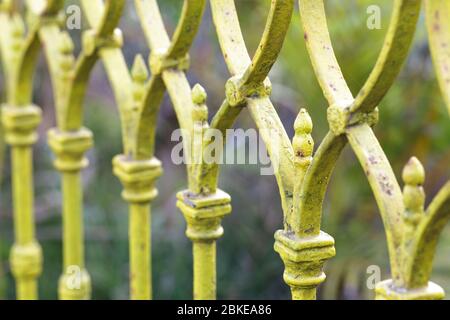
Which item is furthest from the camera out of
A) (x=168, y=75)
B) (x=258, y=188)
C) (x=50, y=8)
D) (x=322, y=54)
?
(x=258, y=188)

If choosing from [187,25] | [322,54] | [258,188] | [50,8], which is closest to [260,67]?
[322,54]

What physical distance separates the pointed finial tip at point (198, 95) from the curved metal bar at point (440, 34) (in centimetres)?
57

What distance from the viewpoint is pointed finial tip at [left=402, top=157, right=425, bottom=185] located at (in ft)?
3.32

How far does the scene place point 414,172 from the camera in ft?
3.32

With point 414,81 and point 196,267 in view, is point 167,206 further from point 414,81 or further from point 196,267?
point 196,267

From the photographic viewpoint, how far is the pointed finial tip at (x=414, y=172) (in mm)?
1011

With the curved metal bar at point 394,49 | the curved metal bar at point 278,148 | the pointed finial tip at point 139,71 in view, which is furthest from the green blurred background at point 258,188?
the curved metal bar at point 394,49

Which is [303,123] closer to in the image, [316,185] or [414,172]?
[316,185]

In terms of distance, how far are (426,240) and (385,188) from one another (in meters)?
0.10

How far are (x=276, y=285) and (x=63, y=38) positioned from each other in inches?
71.3

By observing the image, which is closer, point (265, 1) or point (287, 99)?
point (265, 1)

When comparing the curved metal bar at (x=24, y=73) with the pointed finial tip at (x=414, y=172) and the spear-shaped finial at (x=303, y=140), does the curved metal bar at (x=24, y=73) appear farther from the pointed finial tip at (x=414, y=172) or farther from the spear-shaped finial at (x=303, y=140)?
the pointed finial tip at (x=414, y=172)

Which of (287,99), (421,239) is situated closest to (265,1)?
(287,99)

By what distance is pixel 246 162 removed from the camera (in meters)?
3.76
